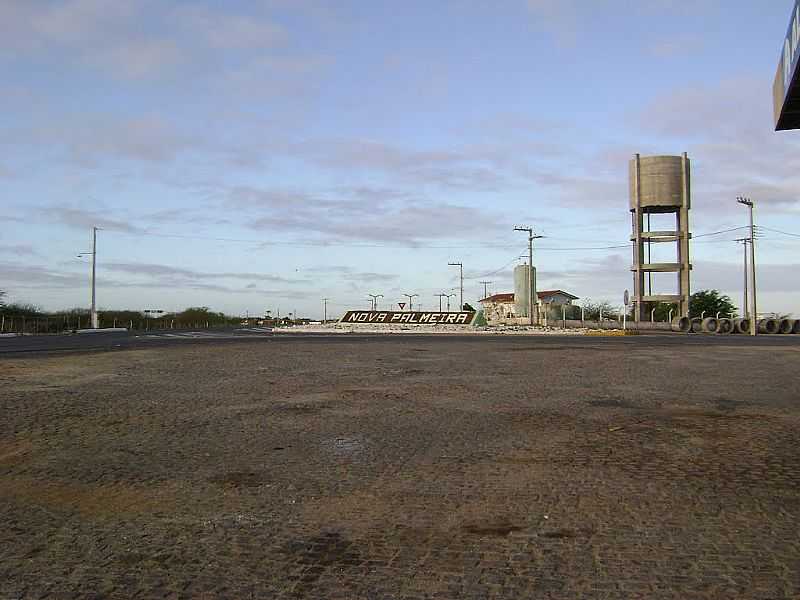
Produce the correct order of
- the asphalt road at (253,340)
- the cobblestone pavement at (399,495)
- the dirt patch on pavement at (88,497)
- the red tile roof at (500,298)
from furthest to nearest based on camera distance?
the red tile roof at (500,298)
the asphalt road at (253,340)
the dirt patch on pavement at (88,497)
the cobblestone pavement at (399,495)

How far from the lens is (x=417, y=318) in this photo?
61.1 metres

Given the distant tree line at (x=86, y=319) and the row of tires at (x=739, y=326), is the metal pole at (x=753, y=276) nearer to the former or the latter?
the row of tires at (x=739, y=326)

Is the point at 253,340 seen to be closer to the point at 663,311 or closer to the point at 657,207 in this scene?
the point at 657,207

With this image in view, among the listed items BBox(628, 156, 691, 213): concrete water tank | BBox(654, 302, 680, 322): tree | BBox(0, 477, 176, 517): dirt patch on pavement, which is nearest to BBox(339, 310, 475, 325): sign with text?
BBox(628, 156, 691, 213): concrete water tank

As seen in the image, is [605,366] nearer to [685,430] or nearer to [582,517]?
[685,430]

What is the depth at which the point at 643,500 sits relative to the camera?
567cm

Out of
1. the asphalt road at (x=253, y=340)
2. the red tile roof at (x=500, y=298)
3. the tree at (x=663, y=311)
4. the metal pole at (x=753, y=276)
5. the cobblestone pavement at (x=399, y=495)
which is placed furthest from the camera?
the red tile roof at (x=500, y=298)

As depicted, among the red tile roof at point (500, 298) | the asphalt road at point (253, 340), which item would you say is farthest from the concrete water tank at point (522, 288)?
the red tile roof at point (500, 298)

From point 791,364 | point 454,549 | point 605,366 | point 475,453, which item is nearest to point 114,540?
point 454,549

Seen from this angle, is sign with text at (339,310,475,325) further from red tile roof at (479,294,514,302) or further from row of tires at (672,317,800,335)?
red tile roof at (479,294,514,302)

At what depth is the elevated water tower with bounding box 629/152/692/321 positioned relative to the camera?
215 feet

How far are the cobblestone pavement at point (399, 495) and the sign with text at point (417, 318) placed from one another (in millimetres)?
47380

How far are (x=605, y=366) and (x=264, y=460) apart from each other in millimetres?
13983

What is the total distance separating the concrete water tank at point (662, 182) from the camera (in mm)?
66875
